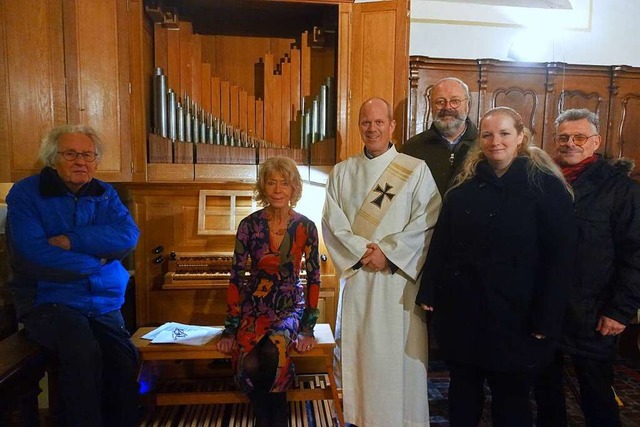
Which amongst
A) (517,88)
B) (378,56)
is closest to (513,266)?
(378,56)

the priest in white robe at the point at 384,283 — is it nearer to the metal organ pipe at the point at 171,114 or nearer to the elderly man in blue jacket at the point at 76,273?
the elderly man in blue jacket at the point at 76,273

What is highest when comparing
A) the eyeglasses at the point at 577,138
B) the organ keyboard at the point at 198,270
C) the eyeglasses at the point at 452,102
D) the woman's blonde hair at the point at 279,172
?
the eyeglasses at the point at 452,102

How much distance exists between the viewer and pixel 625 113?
3.83m

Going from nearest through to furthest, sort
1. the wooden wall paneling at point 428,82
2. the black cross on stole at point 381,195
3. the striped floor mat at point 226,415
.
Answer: the black cross on stole at point 381,195 → the striped floor mat at point 226,415 → the wooden wall paneling at point 428,82

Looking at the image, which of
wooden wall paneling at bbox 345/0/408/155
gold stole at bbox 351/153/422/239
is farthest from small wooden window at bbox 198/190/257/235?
gold stole at bbox 351/153/422/239

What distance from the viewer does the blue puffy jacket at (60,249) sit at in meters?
1.91

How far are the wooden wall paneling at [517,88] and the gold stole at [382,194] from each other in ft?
6.65

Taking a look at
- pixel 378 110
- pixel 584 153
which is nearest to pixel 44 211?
pixel 378 110

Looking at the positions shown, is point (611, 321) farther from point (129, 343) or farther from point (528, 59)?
point (528, 59)

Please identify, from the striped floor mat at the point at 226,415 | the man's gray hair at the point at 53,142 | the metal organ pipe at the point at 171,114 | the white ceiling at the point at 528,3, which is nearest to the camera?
the man's gray hair at the point at 53,142

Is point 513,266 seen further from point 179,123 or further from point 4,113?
point 4,113

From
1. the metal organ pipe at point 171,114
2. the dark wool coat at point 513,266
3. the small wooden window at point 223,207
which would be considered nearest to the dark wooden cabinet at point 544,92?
the small wooden window at point 223,207

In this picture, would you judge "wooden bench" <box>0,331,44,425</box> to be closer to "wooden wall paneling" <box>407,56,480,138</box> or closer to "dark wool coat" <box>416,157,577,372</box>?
"dark wool coat" <box>416,157,577,372</box>

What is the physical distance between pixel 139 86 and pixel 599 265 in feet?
9.05
